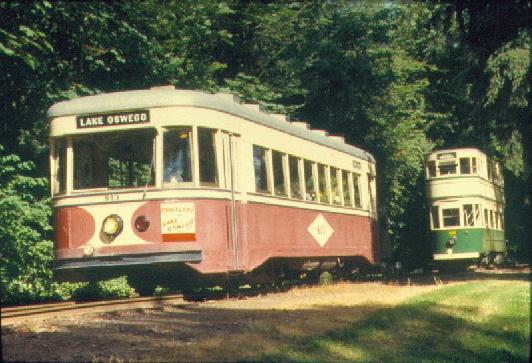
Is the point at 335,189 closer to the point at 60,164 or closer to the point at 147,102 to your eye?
the point at 147,102

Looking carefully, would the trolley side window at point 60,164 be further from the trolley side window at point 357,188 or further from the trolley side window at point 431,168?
the trolley side window at point 431,168

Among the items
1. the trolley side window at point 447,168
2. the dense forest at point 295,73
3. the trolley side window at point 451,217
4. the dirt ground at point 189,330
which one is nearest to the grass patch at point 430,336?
the dirt ground at point 189,330

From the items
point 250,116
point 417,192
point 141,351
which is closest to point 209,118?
point 250,116

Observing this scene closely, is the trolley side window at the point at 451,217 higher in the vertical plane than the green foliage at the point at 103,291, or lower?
higher

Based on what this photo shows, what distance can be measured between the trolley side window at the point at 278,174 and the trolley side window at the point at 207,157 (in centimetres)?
205

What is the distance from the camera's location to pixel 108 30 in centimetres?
1775

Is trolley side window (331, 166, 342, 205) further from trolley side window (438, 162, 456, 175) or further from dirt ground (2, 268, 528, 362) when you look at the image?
trolley side window (438, 162, 456, 175)

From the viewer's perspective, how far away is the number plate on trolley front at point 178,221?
12844 mm

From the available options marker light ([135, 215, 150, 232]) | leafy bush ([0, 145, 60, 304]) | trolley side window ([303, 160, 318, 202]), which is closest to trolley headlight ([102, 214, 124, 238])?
marker light ([135, 215, 150, 232])

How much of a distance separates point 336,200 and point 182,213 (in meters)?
6.35

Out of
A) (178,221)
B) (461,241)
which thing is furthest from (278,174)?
(461,241)

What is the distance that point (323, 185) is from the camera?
58.3 ft

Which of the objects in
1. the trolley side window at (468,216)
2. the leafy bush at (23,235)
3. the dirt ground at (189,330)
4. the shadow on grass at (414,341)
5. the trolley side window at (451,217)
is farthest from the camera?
the trolley side window at (451,217)

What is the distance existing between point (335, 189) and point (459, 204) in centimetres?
1025
